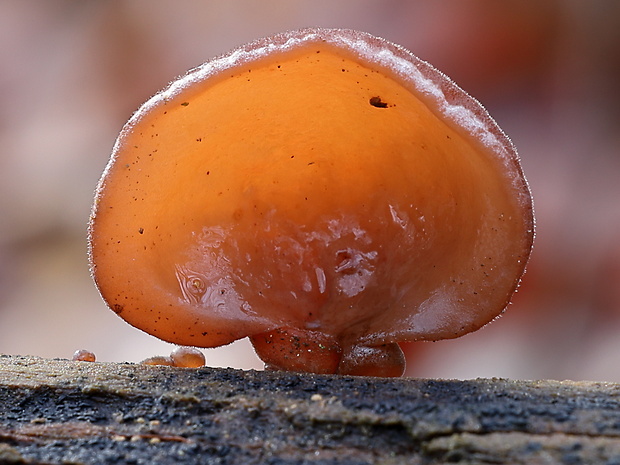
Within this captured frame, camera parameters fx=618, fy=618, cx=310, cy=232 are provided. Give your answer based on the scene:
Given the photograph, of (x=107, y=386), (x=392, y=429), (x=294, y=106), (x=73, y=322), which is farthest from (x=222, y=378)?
(x=73, y=322)

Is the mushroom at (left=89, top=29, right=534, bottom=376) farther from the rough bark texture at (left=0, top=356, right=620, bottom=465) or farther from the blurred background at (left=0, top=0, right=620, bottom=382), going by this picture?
the blurred background at (left=0, top=0, right=620, bottom=382)

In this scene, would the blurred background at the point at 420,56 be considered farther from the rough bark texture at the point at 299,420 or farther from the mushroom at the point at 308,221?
the rough bark texture at the point at 299,420

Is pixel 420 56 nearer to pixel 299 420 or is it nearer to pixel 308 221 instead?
pixel 308 221

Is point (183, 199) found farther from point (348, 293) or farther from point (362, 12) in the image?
point (362, 12)

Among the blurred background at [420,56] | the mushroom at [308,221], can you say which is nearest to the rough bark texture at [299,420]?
the mushroom at [308,221]

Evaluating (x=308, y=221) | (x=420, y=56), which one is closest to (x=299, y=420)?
(x=308, y=221)

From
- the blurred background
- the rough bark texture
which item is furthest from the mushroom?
the blurred background
